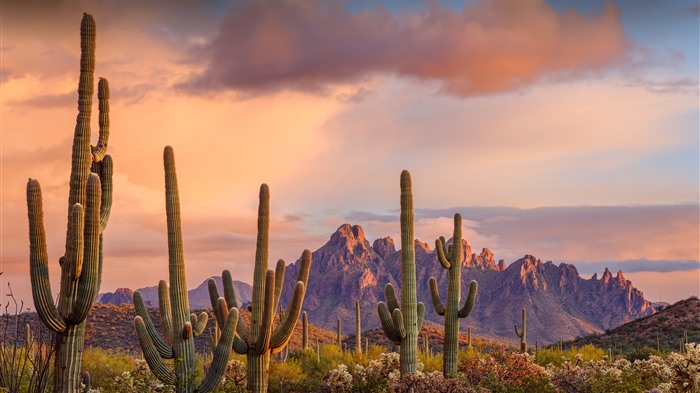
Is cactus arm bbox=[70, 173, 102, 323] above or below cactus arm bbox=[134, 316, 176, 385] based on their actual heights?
above

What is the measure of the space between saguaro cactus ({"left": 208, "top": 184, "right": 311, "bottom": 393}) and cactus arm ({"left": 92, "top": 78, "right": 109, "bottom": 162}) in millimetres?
3769

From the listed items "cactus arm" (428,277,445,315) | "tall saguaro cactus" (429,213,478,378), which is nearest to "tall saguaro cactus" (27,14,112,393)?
"cactus arm" (428,277,445,315)

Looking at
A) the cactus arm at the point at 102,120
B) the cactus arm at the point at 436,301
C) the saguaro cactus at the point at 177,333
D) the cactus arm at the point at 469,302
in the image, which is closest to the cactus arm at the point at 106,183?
the cactus arm at the point at 102,120

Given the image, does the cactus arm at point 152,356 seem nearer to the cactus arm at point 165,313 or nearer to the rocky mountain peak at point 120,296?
the cactus arm at point 165,313

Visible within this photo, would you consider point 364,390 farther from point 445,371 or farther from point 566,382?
point 566,382

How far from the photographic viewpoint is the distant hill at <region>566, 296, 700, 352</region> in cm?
4561

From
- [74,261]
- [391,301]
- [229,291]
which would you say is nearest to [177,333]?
[229,291]

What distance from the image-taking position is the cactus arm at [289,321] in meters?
17.3

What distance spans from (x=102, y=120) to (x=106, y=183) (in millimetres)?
1249

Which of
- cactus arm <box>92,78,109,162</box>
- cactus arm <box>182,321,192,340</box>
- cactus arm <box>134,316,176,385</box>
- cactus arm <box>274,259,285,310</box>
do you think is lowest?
cactus arm <box>134,316,176,385</box>

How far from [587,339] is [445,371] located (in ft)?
113

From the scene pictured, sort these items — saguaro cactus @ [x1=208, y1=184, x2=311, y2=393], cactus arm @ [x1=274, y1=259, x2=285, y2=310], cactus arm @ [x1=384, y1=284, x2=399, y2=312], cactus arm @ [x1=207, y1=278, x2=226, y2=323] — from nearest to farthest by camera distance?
saguaro cactus @ [x1=208, y1=184, x2=311, y2=393] < cactus arm @ [x1=207, y1=278, x2=226, y2=323] < cactus arm @ [x1=274, y1=259, x2=285, y2=310] < cactus arm @ [x1=384, y1=284, x2=399, y2=312]

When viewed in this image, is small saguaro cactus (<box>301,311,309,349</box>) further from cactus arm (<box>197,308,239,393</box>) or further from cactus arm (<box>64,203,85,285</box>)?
cactus arm (<box>64,203,85,285</box>)

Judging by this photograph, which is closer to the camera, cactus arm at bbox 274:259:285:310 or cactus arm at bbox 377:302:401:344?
cactus arm at bbox 274:259:285:310
